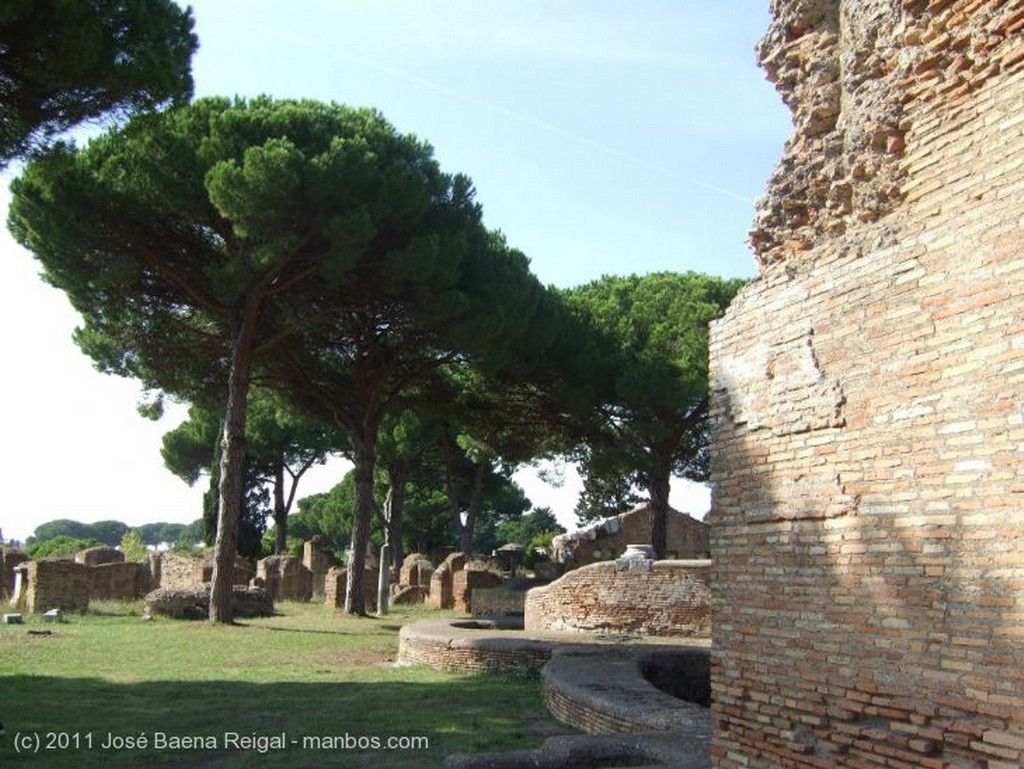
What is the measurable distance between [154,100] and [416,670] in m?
6.61

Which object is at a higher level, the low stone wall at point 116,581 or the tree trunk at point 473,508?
the tree trunk at point 473,508

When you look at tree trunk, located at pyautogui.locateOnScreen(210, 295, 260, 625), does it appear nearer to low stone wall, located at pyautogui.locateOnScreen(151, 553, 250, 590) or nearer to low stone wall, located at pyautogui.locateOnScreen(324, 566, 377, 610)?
low stone wall, located at pyautogui.locateOnScreen(324, 566, 377, 610)

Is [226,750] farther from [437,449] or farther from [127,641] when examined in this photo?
[437,449]

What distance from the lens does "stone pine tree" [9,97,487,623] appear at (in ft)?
44.4

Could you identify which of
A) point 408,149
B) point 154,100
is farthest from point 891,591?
point 408,149

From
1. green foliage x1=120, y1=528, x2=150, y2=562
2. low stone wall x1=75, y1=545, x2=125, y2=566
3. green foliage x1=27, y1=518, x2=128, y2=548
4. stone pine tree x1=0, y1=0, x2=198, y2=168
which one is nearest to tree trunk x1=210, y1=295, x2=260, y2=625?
stone pine tree x1=0, y1=0, x2=198, y2=168

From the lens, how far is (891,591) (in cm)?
355

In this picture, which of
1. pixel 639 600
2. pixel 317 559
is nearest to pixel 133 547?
pixel 317 559

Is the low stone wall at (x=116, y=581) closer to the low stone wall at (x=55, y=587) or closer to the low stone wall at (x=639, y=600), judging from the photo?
the low stone wall at (x=55, y=587)

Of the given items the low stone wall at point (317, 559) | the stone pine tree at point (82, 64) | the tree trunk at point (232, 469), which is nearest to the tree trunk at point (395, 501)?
the low stone wall at point (317, 559)

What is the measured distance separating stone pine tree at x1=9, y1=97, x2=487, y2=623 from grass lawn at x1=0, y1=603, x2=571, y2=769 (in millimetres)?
3132

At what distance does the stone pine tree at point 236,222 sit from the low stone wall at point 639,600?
17.4 feet

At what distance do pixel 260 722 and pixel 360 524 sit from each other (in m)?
11.3

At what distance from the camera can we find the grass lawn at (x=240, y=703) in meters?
6.23
